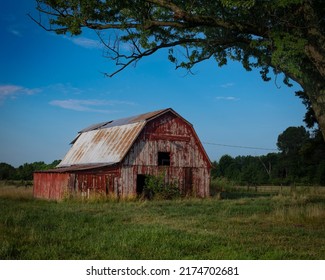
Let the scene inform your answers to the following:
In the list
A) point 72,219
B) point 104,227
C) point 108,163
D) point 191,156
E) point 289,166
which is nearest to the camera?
point 104,227

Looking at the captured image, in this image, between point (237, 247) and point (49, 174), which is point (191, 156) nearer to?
point (49, 174)

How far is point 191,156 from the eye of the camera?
99.8 ft

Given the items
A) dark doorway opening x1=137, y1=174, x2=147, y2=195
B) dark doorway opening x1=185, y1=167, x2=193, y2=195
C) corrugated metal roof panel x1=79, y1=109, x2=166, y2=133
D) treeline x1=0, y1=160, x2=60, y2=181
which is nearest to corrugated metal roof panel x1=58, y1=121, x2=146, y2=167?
corrugated metal roof panel x1=79, y1=109, x2=166, y2=133

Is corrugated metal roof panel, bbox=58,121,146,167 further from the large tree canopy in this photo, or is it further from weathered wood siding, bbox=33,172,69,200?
the large tree canopy

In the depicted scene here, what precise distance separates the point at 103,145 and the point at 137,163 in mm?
4244

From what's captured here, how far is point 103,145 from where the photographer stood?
104 feet

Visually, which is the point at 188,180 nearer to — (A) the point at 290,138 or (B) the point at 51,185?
(B) the point at 51,185

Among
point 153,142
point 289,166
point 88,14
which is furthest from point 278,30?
point 289,166

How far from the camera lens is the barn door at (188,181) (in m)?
29.9

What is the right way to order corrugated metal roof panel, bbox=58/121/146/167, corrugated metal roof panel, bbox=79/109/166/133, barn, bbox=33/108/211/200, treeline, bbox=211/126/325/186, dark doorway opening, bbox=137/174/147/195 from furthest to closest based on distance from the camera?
treeline, bbox=211/126/325/186 → dark doorway opening, bbox=137/174/147/195 → corrugated metal roof panel, bbox=79/109/166/133 → corrugated metal roof panel, bbox=58/121/146/167 → barn, bbox=33/108/211/200

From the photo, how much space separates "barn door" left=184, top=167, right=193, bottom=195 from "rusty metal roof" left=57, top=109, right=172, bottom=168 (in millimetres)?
4572

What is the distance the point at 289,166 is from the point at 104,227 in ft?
203

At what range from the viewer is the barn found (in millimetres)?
27125

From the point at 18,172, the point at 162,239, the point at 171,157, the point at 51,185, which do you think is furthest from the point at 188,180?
the point at 18,172
